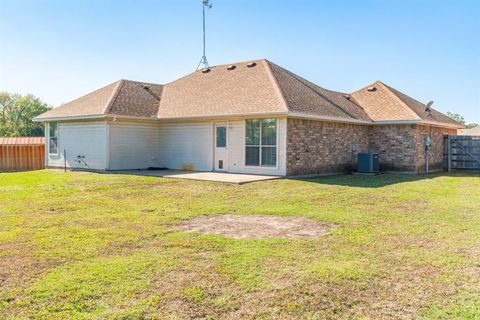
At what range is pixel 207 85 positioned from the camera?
19438mm

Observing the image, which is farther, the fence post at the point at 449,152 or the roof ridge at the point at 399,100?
the fence post at the point at 449,152

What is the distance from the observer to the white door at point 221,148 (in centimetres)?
1652

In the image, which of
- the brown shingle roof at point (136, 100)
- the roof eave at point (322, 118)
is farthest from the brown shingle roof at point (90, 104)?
the roof eave at point (322, 118)

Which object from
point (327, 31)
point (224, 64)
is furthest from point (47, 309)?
point (224, 64)

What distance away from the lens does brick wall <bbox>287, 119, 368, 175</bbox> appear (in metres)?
15.2

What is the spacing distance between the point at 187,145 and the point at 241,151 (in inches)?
114

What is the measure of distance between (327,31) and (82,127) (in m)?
11.3

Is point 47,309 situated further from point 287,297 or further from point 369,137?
point 369,137

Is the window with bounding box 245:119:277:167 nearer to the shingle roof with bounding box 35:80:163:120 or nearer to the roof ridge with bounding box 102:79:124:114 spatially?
the shingle roof with bounding box 35:80:163:120

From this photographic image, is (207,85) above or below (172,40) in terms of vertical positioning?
below

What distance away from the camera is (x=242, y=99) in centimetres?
1641

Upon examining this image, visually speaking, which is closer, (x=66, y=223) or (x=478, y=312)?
(x=478, y=312)

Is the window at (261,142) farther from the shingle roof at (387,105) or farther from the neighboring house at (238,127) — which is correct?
the shingle roof at (387,105)

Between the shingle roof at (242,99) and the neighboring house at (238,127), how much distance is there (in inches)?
2.4
